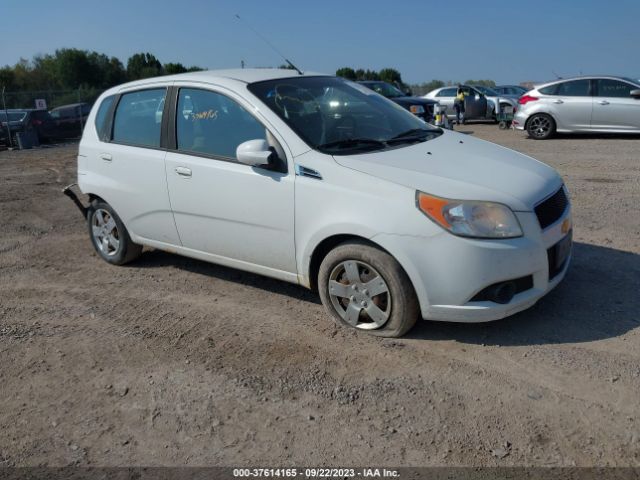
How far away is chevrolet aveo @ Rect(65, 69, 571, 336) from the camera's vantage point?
3660mm

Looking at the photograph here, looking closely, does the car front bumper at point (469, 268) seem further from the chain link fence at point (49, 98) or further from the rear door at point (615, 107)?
the chain link fence at point (49, 98)

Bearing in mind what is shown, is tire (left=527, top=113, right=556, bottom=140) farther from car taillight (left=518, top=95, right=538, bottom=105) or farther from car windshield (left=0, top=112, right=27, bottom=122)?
car windshield (left=0, top=112, right=27, bottom=122)

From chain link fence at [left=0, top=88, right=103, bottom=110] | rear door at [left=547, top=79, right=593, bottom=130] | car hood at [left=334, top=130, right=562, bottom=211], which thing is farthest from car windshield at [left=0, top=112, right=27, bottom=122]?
car hood at [left=334, top=130, right=562, bottom=211]

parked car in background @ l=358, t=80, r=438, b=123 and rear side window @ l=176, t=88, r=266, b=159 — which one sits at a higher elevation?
parked car in background @ l=358, t=80, r=438, b=123

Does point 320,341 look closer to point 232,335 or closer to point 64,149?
point 232,335

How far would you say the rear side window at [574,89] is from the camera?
14188 millimetres

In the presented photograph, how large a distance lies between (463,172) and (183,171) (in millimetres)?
2192

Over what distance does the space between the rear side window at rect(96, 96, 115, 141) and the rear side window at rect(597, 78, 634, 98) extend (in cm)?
1219

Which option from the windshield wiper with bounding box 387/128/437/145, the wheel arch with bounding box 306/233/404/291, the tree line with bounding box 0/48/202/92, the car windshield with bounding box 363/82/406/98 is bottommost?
the wheel arch with bounding box 306/233/404/291

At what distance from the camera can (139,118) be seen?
527 centimetres

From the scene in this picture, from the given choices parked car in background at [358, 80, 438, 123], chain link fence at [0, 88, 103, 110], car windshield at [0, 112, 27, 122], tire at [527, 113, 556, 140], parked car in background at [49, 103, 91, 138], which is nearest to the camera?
tire at [527, 113, 556, 140]

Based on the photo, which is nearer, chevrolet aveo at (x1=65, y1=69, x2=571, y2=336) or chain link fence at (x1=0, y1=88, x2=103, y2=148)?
chevrolet aveo at (x1=65, y1=69, x2=571, y2=336)

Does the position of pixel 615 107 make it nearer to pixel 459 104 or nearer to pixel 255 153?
pixel 459 104

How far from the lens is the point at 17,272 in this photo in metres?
5.88
